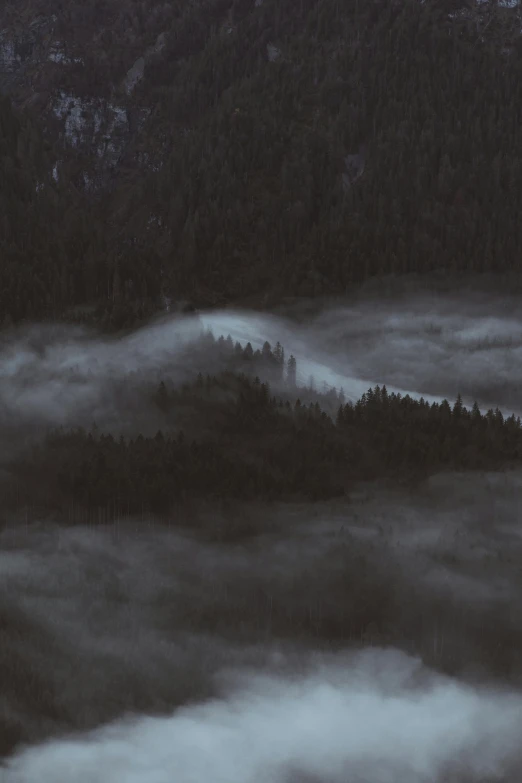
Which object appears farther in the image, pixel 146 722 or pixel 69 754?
pixel 146 722

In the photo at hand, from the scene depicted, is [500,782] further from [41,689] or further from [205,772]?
[41,689]

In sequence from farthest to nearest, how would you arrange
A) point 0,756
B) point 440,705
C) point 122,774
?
1. point 440,705
2. point 122,774
3. point 0,756

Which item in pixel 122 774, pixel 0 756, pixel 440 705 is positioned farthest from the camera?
pixel 440 705

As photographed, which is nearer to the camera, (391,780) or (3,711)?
(3,711)

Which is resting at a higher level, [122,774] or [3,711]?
[3,711]

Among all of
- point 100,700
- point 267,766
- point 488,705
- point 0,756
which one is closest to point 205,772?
point 267,766

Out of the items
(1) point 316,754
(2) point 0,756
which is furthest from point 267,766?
(2) point 0,756

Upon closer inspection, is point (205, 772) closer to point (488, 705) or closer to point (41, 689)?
point (41, 689)

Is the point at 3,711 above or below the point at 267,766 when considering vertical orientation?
above

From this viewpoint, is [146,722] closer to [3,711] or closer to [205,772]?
[205,772]

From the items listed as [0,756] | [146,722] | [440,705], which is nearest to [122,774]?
[146,722]
